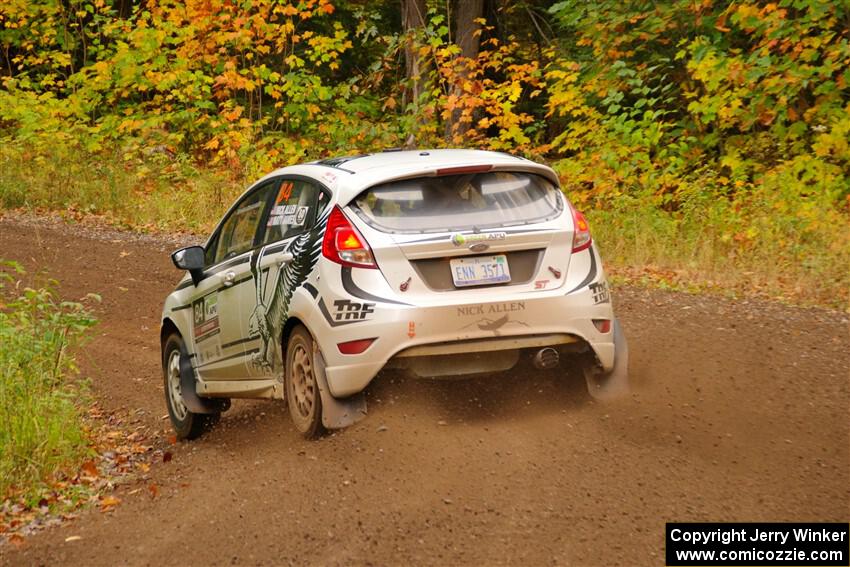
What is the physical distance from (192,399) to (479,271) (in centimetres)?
308

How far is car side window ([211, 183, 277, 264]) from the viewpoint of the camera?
24.4 feet

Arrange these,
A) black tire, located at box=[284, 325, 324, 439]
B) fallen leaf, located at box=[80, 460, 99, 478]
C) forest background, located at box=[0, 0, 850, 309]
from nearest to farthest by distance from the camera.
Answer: black tire, located at box=[284, 325, 324, 439] < fallen leaf, located at box=[80, 460, 99, 478] < forest background, located at box=[0, 0, 850, 309]

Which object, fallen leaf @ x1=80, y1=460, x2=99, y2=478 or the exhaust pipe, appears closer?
the exhaust pipe

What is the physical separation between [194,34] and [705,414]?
18.3m

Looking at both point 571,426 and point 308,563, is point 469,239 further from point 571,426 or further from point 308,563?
point 308,563

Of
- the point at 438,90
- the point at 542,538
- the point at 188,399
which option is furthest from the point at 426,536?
the point at 438,90

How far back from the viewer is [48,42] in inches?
984

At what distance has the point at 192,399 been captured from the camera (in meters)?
8.19

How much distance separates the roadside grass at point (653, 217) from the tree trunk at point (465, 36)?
3.92 m

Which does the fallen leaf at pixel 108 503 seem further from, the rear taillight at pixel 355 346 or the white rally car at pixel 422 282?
the rear taillight at pixel 355 346

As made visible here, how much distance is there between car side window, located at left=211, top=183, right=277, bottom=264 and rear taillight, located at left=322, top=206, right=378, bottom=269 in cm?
126

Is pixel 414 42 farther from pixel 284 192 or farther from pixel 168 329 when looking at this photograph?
pixel 284 192

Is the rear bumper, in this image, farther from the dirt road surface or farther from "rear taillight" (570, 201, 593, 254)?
the dirt road surface

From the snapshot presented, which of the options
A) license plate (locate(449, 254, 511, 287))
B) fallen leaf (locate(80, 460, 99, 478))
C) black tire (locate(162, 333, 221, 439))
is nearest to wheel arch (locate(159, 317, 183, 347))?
black tire (locate(162, 333, 221, 439))
